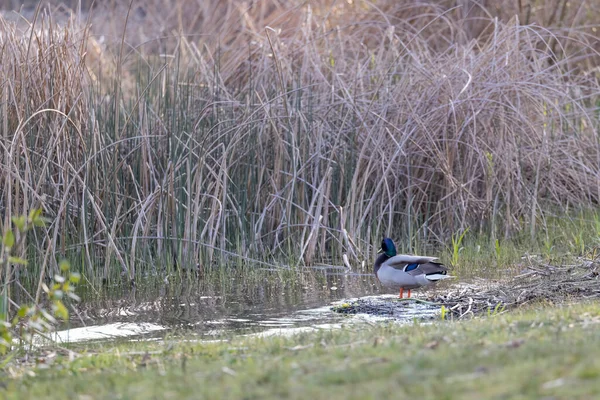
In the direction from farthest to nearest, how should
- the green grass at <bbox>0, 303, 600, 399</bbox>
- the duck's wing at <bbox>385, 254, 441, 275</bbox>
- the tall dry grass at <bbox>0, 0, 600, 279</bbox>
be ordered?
the tall dry grass at <bbox>0, 0, 600, 279</bbox>
the duck's wing at <bbox>385, 254, 441, 275</bbox>
the green grass at <bbox>0, 303, 600, 399</bbox>

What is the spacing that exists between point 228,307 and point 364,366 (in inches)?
126

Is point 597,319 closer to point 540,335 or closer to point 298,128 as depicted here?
point 540,335

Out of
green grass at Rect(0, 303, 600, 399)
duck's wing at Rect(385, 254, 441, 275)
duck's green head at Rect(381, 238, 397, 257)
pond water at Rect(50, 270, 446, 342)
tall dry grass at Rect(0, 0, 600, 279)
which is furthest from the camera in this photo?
tall dry grass at Rect(0, 0, 600, 279)

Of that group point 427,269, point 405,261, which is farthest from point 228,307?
point 427,269

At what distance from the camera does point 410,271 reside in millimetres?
6457

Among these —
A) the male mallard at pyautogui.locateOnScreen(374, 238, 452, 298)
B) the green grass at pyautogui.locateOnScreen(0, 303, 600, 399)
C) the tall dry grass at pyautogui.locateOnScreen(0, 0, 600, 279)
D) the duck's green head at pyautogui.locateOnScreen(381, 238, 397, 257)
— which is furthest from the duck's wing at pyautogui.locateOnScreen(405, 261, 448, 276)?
the green grass at pyautogui.locateOnScreen(0, 303, 600, 399)

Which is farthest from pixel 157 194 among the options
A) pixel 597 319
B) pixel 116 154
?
pixel 597 319

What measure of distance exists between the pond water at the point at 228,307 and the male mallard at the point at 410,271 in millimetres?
185

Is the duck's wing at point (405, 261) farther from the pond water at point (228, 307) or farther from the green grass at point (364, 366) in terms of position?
the green grass at point (364, 366)

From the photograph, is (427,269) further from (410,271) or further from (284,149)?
Result: (284,149)

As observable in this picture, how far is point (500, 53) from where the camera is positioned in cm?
917

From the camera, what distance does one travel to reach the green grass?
301 cm

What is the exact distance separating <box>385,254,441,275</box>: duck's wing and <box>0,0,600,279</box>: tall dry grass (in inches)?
53.4

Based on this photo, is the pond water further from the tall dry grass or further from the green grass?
the green grass
